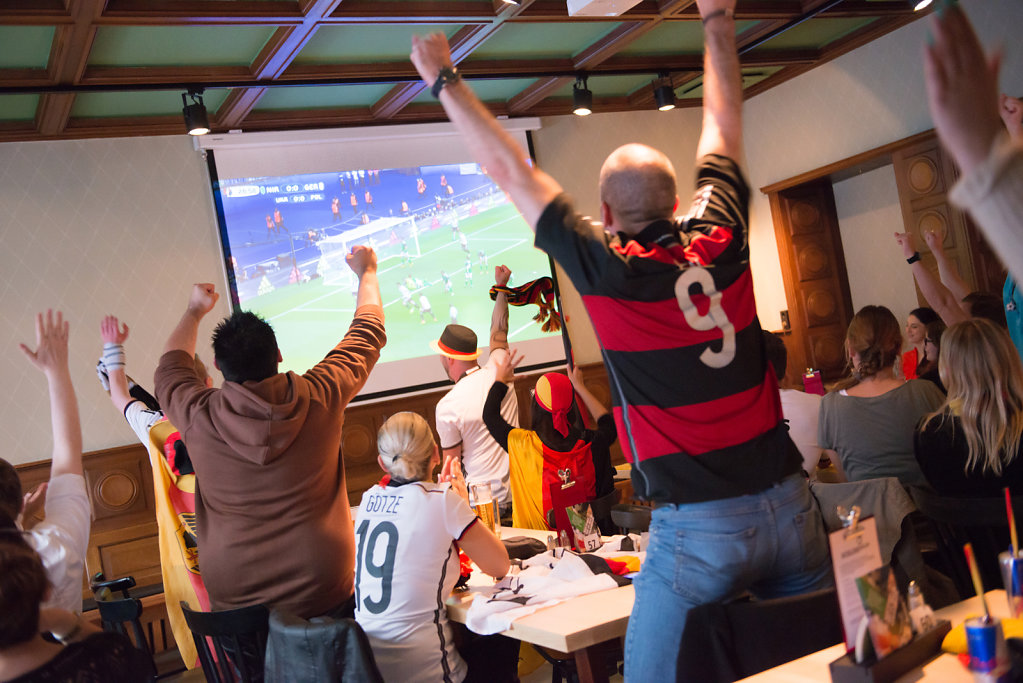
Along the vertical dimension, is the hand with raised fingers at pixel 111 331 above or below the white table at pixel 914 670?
above

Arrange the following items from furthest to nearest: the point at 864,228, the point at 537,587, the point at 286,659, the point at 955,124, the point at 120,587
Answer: the point at 864,228, the point at 120,587, the point at 537,587, the point at 286,659, the point at 955,124

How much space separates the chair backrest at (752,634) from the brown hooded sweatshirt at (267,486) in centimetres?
153

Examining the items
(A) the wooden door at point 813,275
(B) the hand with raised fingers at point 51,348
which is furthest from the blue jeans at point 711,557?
(A) the wooden door at point 813,275

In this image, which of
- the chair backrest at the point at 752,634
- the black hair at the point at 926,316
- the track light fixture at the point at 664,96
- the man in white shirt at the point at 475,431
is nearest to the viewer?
the chair backrest at the point at 752,634

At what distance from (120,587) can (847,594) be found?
3968 mm

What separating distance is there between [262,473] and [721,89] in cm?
174

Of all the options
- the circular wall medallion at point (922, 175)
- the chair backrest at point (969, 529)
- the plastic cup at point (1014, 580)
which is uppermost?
the circular wall medallion at point (922, 175)

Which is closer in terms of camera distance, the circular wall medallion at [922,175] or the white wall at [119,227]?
the white wall at [119,227]

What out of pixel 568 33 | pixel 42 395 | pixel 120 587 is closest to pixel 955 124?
pixel 120 587

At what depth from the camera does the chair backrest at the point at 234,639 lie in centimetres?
256

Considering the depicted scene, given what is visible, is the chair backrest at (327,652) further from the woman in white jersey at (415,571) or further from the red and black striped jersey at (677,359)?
the red and black striped jersey at (677,359)

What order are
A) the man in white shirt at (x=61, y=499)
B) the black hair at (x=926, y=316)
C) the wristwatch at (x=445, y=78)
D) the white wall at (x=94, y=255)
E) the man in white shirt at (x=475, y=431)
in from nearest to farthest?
the wristwatch at (x=445, y=78) < the man in white shirt at (x=61, y=499) < the man in white shirt at (x=475, y=431) < the black hair at (x=926, y=316) < the white wall at (x=94, y=255)

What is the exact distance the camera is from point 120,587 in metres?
4.26

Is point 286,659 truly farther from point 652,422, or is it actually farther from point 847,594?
point 847,594
